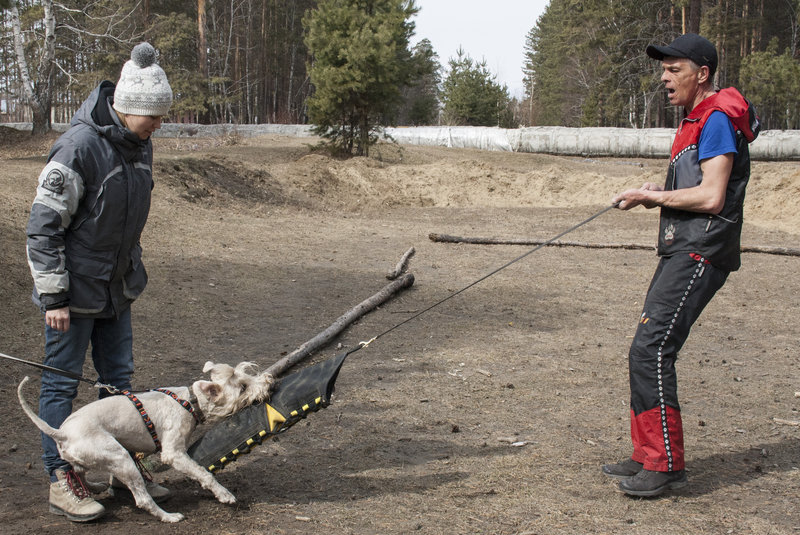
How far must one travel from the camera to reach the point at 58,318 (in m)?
3.30

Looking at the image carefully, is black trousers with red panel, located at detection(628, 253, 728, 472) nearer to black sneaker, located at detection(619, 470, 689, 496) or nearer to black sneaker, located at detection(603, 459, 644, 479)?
black sneaker, located at detection(619, 470, 689, 496)

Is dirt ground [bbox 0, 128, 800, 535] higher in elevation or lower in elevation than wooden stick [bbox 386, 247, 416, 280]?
lower

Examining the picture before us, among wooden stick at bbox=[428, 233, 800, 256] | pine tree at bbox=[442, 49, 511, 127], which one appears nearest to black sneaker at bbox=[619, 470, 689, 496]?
wooden stick at bbox=[428, 233, 800, 256]

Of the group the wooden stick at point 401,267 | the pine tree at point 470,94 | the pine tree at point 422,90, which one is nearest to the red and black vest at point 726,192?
the wooden stick at point 401,267

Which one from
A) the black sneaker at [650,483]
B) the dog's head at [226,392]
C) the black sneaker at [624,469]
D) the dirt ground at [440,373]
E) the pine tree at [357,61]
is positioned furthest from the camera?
the pine tree at [357,61]

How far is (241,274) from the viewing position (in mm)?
9711

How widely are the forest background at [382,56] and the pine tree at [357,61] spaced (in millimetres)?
71

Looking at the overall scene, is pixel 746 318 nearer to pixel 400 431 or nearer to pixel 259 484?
pixel 400 431

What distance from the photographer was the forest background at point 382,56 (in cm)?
2381

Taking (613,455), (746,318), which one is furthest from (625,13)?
(613,455)

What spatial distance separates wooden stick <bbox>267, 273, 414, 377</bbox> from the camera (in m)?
5.89

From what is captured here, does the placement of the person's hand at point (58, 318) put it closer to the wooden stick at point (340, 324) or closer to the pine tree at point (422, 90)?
the wooden stick at point (340, 324)

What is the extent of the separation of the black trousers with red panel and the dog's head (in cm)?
196

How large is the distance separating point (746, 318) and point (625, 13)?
3421cm
